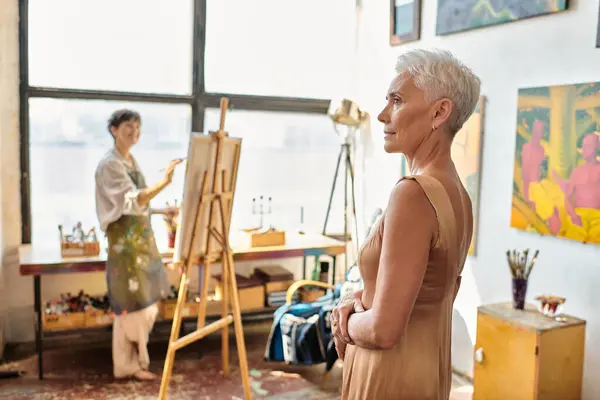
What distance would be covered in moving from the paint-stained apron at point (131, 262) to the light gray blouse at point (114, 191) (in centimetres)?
7

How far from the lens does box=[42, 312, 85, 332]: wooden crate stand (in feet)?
12.3

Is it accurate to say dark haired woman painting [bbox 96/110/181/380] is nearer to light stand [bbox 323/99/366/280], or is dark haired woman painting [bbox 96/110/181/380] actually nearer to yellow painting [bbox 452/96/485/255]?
light stand [bbox 323/99/366/280]

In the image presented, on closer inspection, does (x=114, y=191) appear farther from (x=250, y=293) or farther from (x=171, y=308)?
(x=250, y=293)

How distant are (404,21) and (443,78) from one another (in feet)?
10.4

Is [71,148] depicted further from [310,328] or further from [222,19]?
[310,328]

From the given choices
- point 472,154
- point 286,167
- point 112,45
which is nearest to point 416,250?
point 472,154

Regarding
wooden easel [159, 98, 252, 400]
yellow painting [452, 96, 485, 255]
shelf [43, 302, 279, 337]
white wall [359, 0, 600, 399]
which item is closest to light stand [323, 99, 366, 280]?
white wall [359, 0, 600, 399]

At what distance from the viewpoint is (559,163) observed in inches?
121

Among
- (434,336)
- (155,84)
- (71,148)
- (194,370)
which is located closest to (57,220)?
(71,148)

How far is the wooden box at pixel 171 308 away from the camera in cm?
411

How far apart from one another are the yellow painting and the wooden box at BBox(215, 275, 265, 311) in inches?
63.3

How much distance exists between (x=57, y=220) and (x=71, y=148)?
1.80 feet

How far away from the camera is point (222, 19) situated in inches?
185

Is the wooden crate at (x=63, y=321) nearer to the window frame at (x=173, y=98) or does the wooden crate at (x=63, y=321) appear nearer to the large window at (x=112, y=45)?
the window frame at (x=173, y=98)
